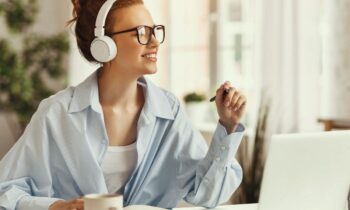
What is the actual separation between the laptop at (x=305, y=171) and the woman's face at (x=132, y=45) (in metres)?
0.45

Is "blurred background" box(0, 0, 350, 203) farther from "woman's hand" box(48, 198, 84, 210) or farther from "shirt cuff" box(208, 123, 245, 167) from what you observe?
"woman's hand" box(48, 198, 84, 210)

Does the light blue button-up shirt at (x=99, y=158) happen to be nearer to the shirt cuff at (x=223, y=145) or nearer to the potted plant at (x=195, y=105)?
the shirt cuff at (x=223, y=145)

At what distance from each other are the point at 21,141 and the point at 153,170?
14.2 inches

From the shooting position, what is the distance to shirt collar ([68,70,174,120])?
6.10 ft

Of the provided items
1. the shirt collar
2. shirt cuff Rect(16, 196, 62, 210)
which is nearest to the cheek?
the shirt collar

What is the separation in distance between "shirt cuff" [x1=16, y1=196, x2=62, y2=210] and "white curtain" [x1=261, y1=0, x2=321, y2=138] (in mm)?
2459

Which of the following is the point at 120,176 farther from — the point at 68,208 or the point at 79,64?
the point at 79,64

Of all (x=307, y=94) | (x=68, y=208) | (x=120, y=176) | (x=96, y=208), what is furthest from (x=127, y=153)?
(x=307, y=94)

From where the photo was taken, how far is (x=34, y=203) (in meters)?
1.71

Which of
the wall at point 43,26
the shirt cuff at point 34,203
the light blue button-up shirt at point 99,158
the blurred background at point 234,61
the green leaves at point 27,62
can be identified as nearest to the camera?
the shirt cuff at point 34,203

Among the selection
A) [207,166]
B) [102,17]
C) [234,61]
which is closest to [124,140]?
[207,166]

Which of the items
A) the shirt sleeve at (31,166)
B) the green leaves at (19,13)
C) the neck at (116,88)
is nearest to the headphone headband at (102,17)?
the neck at (116,88)

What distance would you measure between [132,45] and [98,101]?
176 mm

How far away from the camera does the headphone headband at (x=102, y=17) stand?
1875mm
